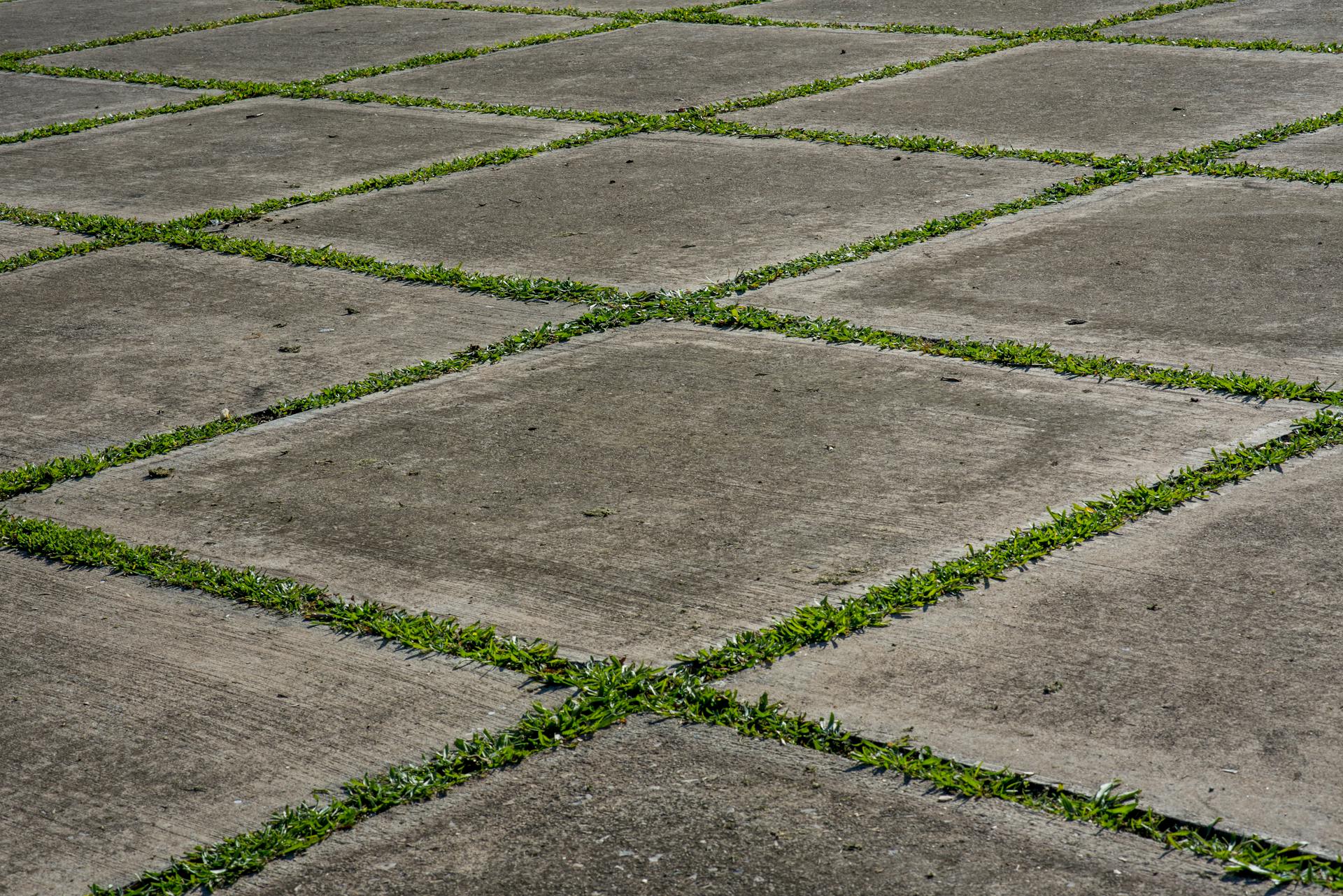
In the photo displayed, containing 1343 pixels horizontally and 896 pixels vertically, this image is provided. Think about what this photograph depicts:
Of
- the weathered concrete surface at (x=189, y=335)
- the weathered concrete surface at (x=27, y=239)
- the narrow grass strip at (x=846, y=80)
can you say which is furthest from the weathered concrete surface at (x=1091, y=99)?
the weathered concrete surface at (x=27, y=239)

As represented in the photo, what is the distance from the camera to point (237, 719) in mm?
3062

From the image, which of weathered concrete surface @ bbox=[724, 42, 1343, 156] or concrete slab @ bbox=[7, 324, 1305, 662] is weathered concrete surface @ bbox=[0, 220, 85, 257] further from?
weathered concrete surface @ bbox=[724, 42, 1343, 156]

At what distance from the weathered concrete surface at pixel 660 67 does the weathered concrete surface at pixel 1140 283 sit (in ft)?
10.5

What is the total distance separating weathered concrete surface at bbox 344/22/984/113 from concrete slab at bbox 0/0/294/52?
3829 millimetres

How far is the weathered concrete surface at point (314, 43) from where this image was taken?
10.7 metres

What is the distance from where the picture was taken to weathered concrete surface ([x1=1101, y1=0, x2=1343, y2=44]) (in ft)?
31.7

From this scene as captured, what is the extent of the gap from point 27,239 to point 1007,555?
16.4 feet

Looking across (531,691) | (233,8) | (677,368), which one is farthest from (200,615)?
(233,8)

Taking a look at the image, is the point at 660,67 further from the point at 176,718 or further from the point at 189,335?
the point at 176,718

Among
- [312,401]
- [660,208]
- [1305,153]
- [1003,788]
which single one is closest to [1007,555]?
[1003,788]

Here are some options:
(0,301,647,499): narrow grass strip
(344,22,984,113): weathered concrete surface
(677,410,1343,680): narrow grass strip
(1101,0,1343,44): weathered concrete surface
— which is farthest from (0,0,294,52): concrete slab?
(677,410,1343,680): narrow grass strip

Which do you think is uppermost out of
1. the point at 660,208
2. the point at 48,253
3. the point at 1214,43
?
the point at 1214,43

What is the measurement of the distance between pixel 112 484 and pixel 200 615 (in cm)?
93

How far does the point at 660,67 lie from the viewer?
9.80 m
